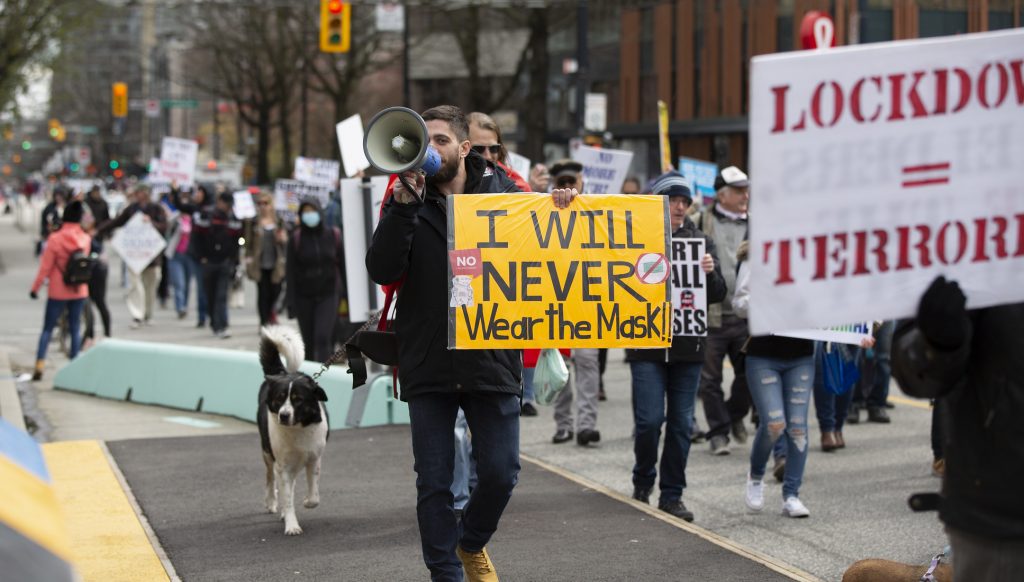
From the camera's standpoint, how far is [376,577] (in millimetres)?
6879

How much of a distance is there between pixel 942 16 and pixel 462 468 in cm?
3152

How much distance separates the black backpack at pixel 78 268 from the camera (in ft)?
50.3

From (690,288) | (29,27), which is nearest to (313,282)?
(690,288)

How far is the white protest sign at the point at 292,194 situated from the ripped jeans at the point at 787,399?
501 inches

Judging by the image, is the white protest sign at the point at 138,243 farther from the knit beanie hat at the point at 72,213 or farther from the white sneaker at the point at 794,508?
the white sneaker at the point at 794,508

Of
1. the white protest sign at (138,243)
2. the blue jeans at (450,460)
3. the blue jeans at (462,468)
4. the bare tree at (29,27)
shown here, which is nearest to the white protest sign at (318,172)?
the white protest sign at (138,243)

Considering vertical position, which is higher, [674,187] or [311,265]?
[674,187]

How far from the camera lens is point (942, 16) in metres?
35.9

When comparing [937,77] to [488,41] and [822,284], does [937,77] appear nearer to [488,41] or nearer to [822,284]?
[822,284]

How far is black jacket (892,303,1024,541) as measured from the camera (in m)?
3.51

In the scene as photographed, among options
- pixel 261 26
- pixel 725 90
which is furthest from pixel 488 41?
pixel 725 90

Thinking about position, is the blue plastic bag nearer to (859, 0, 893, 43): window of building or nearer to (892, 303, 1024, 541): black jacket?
(892, 303, 1024, 541): black jacket

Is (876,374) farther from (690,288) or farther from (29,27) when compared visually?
(29,27)

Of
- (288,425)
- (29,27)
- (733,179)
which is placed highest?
(29,27)
